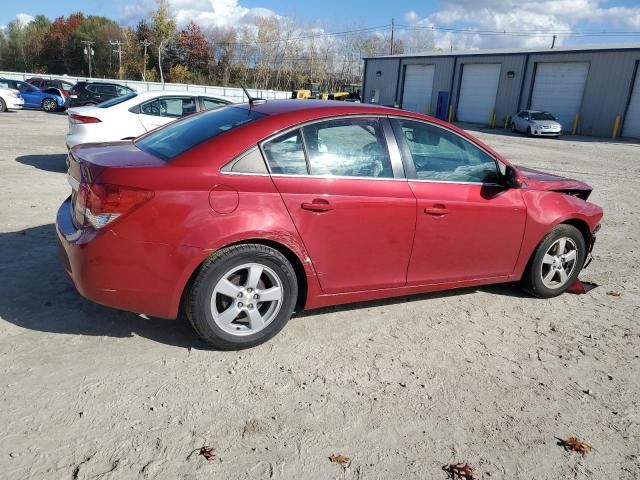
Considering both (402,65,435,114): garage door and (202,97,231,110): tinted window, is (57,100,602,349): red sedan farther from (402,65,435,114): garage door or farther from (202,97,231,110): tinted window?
(402,65,435,114): garage door

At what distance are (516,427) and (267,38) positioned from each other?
76.1 m

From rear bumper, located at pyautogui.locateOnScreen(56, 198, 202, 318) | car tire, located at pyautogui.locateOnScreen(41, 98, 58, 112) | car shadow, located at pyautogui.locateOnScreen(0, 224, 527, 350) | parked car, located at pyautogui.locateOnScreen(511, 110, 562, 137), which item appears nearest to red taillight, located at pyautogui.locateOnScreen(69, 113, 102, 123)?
car shadow, located at pyautogui.locateOnScreen(0, 224, 527, 350)

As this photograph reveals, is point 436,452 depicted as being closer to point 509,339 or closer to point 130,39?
point 509,339

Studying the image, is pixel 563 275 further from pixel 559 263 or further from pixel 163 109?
pixel 163 109

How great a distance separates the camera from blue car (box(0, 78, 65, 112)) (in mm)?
26719

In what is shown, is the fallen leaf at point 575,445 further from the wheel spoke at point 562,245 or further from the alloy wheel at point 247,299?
the wheel spoke at point 562,245

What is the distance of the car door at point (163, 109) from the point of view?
933 cm

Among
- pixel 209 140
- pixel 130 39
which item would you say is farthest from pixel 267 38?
pixel 209 140

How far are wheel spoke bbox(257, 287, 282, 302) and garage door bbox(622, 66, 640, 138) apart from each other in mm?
33687

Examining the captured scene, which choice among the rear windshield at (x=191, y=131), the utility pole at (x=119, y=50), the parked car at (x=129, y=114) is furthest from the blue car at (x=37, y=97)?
the utility pole at (x=119, y=50)

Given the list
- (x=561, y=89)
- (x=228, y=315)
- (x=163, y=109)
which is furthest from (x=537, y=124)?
(x=228, y=315)

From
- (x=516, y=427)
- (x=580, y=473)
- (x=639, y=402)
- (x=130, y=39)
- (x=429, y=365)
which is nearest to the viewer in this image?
(x=580, y=473)

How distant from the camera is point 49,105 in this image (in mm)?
26906

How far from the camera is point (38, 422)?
271 centimetres
